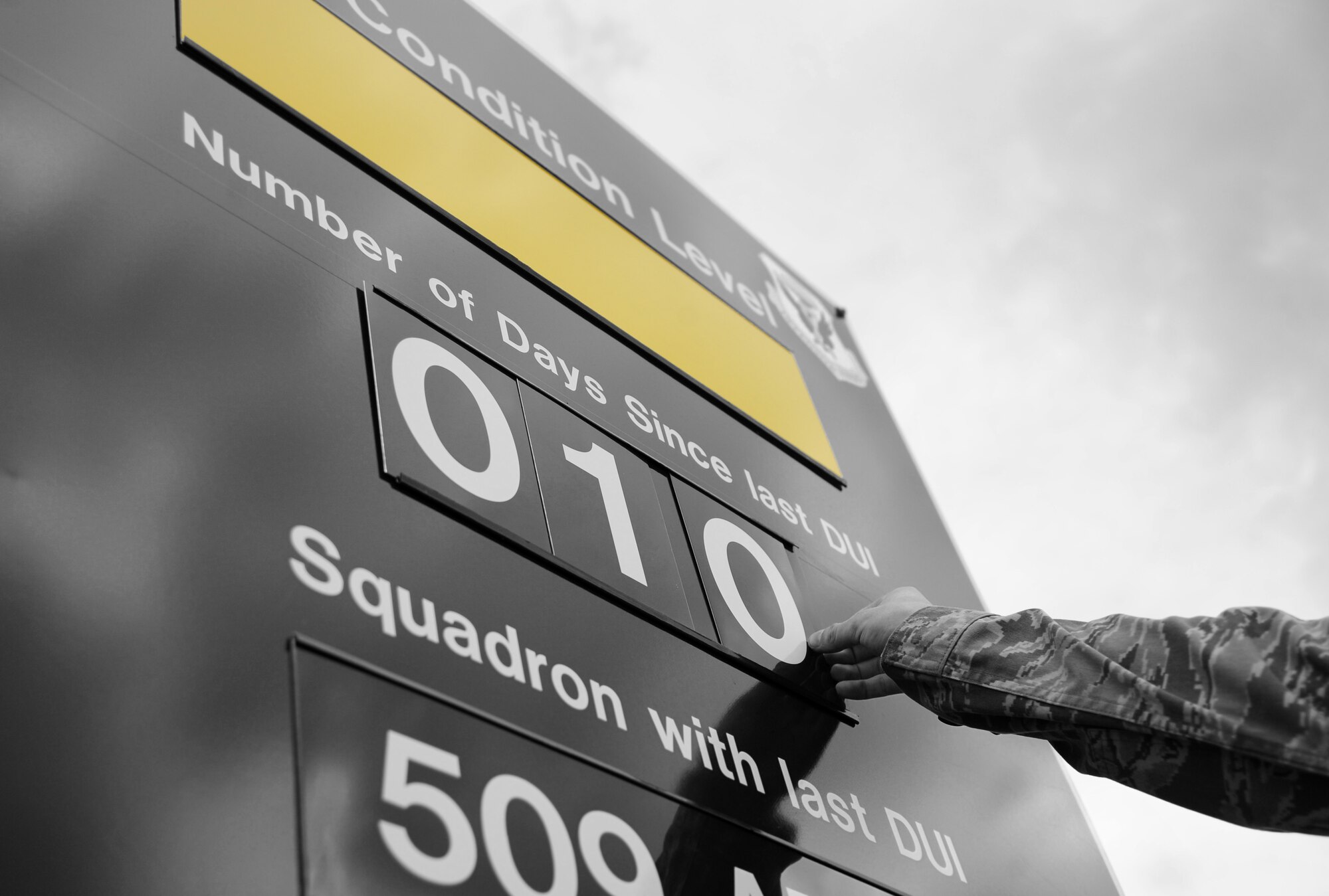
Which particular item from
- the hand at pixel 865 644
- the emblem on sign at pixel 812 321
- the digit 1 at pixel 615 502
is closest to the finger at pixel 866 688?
the hand at pixel 865 644

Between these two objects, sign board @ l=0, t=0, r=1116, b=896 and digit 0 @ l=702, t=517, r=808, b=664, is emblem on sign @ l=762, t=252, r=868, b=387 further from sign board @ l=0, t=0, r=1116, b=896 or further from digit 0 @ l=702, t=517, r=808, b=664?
digit 0 @ l=702, t=517, r=808, b=664

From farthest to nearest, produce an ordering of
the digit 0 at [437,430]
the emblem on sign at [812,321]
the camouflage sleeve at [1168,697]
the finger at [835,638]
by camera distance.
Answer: the emblem on sign at [812,321], the finger at [835,638], the digit 0 at [437,430], the camouflage sleeve at [1168,697]

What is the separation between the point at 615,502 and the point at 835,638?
388 millimetres

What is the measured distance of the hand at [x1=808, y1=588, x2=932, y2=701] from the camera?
1662mm

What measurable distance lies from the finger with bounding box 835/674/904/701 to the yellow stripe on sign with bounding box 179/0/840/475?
698mm

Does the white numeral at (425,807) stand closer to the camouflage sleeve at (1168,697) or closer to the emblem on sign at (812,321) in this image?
the camouflage sleeve at (1168,697)

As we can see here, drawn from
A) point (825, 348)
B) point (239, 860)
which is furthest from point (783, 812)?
point (825, 348)

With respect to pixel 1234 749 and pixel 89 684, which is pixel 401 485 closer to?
pixel 89 684

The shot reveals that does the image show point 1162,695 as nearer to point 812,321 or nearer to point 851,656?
point 851,656

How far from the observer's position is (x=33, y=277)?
1173 mm

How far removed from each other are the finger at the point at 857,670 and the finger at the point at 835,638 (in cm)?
3

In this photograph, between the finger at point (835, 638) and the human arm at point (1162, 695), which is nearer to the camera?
the human arm at point (1162, 695)

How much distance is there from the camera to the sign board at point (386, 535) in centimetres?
96

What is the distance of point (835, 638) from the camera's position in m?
1.71
